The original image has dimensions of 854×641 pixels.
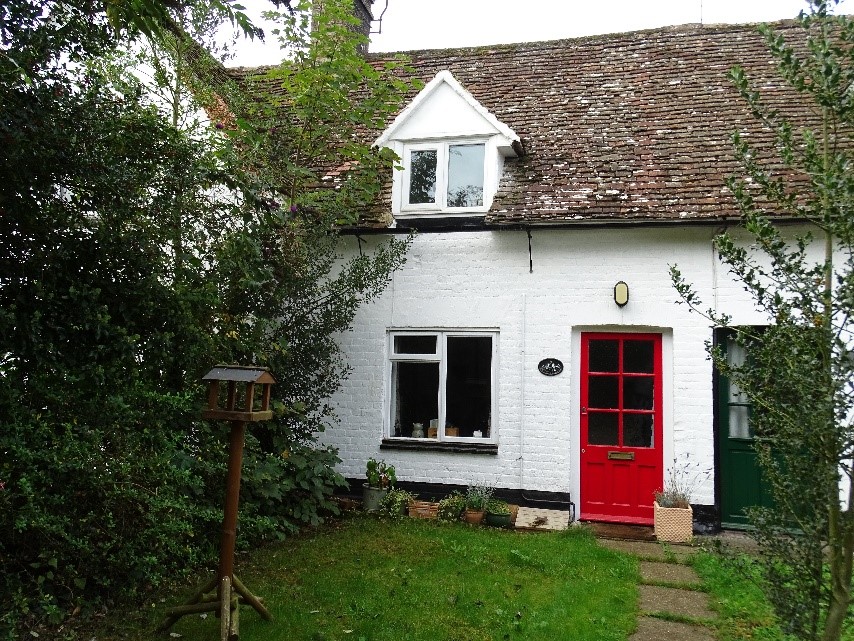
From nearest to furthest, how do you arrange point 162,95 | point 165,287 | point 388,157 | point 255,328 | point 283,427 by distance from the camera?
point 165,287
point 255,328
point 283,427
point 162,95
point 388,157

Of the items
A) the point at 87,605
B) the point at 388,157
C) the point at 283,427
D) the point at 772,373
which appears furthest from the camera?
the point at 388,157

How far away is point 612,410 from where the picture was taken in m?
9.01

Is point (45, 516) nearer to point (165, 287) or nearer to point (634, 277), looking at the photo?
point (165, 287)

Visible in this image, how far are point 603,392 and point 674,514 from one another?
70.2 inches

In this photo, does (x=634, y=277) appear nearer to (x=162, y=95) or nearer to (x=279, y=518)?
(x=279, y=518)

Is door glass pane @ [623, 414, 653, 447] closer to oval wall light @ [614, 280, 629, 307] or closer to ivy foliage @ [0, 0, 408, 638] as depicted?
oval wall light @ [614, 280, 629, 307]

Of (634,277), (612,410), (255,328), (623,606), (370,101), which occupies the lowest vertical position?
(623,606)

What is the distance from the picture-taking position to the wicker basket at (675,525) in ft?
26.3

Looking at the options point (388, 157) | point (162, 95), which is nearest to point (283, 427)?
point (388, 157)

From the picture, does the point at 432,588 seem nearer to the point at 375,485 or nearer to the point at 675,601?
the point at 675,601

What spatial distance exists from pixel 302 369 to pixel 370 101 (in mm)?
3650

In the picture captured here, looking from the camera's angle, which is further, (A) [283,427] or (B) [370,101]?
(B) [370,101]

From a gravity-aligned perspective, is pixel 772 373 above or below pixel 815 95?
below

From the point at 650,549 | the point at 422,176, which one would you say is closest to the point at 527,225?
the point at 422,176
